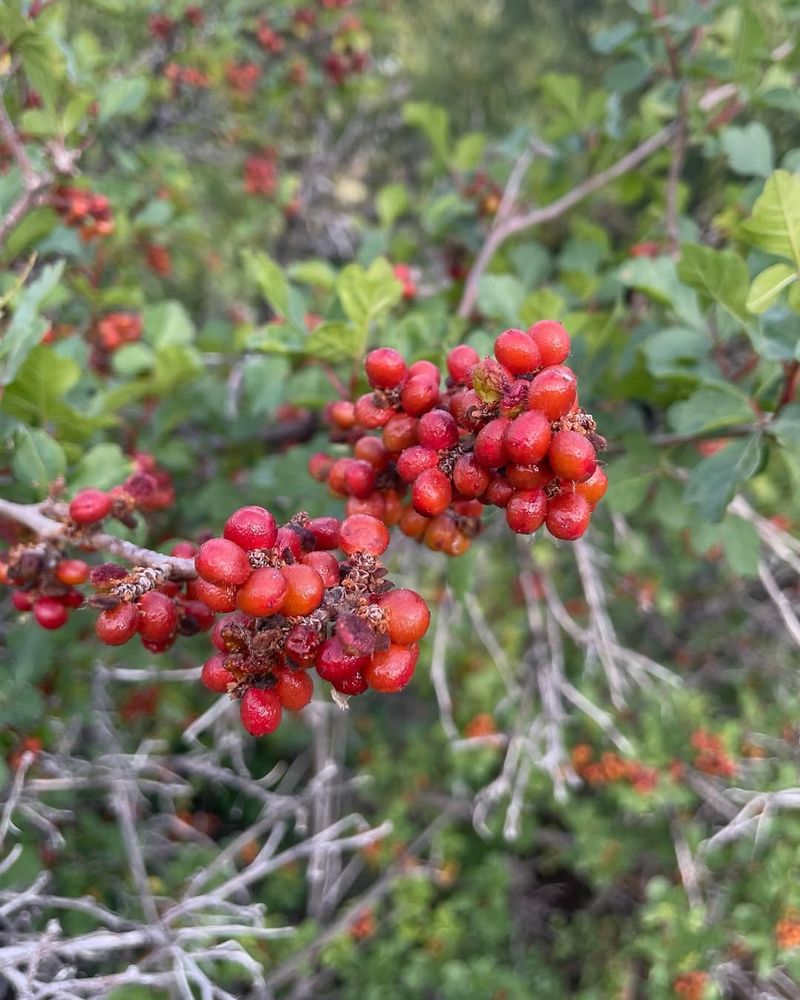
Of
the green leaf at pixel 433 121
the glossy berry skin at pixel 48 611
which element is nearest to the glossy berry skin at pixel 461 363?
the glossy berry skin at pixel 48 611

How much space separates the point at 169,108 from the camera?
12.1 ft

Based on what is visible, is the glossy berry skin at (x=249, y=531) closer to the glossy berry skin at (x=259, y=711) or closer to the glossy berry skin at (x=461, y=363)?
the glossy berry skin at (x=259, y=711)

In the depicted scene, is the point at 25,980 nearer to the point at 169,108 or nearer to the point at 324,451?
the point at 324,451

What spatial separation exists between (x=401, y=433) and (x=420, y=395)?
66 mm

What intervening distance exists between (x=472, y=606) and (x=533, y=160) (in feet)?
5.24

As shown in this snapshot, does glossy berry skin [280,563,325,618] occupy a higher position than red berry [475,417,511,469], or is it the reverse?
red berry [475,417,511,469]

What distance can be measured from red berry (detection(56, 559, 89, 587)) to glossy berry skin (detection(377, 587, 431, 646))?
61 centimetres

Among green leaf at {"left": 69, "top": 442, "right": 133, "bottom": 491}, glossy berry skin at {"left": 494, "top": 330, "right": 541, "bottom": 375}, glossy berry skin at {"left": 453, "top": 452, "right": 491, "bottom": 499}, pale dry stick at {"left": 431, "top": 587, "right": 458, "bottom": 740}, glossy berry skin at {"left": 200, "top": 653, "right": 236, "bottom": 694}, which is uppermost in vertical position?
glossy berry skin at {"left": 494, "top": 330, "right": 541, "bottom": 375}

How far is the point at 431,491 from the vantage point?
978mm

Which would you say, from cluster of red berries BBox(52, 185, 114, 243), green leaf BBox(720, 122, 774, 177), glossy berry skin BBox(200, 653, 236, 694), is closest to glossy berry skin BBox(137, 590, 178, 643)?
glossy berry skin BBox(200, 653, 236, 694)

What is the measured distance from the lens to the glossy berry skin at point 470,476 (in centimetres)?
97

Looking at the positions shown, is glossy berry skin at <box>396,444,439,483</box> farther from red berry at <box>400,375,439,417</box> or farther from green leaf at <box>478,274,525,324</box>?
green leaf at <box>478,274,525,324</box>

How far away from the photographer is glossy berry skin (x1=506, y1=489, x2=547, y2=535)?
918mm

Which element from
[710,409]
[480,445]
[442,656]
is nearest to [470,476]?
Result: [480,445]
